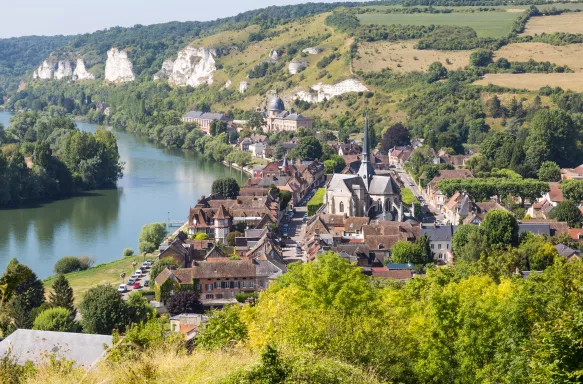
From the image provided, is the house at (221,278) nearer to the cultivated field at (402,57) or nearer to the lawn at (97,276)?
the lawn at (97,276)

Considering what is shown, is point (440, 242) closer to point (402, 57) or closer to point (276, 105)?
point (276, 105)

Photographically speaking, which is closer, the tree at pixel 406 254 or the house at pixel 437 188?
the tree at pixel 406 254

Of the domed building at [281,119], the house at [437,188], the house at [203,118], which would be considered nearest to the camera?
the house at [437,188]

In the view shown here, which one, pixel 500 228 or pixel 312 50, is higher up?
pixel 312 50

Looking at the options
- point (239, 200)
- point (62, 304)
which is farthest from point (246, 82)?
point (62, 304)

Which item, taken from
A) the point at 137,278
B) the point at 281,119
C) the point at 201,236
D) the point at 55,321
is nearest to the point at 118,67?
the point at 281,119

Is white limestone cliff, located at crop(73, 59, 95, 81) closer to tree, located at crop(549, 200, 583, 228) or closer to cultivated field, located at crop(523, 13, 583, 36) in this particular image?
cultivated field, located at crop(523, 13, 583, 36)

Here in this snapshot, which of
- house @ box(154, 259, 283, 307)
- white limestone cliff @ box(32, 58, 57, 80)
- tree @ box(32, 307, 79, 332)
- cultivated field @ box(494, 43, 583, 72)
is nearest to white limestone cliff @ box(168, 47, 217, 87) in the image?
white limestone cliff @ box(32, 58, 57, 80)

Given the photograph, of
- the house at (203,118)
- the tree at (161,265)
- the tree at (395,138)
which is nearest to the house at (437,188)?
the tree at (395,138)
